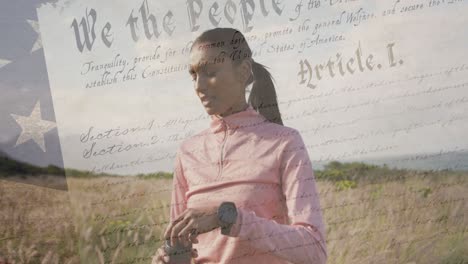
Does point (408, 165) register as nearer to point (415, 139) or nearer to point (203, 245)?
point (415, 139)

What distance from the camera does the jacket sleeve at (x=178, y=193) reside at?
633mm

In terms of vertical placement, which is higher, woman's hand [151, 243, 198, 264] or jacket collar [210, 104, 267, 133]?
jacket collar [210, 104, 267, 133]

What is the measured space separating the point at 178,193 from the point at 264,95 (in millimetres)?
140

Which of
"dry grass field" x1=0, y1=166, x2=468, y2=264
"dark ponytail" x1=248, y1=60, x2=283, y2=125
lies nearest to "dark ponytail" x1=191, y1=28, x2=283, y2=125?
Answer: "dark ponytail" x1=248, y1=60, x2=283, y2=125

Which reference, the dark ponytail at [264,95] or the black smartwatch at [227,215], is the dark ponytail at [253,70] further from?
the black smartwatch at [227,215]

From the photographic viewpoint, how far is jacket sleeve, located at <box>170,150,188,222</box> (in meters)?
0.63

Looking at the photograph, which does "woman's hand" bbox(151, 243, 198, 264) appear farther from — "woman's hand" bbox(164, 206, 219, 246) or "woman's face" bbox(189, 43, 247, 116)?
"woman's face" bbox(189, 43, 247, 116)

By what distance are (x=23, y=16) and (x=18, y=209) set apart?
0.22 metres

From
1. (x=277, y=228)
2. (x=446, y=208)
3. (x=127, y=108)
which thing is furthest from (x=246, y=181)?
(x=446, y=208)

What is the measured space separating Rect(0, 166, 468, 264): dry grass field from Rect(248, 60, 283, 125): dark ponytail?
10 cm

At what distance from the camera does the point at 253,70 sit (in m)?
0.63

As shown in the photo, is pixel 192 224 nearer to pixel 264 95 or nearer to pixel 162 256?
pixel 162 256
